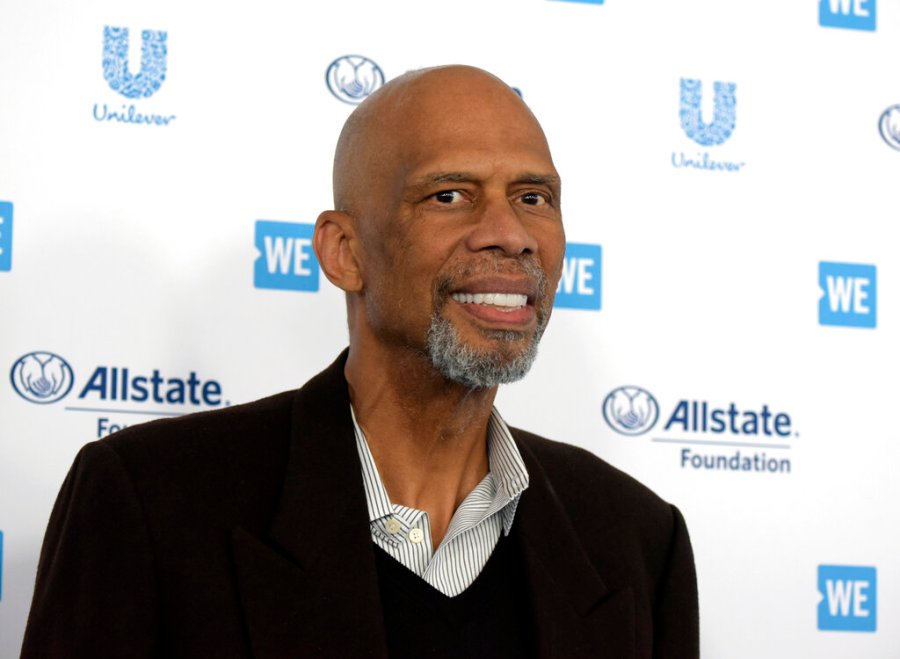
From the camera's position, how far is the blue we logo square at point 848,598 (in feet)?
9.89

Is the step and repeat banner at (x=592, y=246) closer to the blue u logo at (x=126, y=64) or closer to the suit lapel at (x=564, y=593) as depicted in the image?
the blue u logo at (x=126, y=64)

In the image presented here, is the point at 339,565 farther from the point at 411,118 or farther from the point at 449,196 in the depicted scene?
the point at 411,118

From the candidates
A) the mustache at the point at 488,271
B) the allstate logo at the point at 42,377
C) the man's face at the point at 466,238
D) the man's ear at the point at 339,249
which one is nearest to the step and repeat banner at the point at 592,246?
the allstate logo at the point at 42,377

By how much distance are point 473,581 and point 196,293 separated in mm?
1091

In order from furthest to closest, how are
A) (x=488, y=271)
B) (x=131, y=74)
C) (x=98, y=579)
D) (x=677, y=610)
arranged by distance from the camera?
(x=131, y=74), (x=677, y=610), (x=488, y=271), (x=98, y=579)

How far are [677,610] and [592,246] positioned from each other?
1075 mm

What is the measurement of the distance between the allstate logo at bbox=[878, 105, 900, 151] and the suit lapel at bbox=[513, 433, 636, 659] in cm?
160

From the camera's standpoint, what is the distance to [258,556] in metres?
1.84

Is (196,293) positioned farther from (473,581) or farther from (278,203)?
(473,581)

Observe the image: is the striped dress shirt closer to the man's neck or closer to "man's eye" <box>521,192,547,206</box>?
the man's neck

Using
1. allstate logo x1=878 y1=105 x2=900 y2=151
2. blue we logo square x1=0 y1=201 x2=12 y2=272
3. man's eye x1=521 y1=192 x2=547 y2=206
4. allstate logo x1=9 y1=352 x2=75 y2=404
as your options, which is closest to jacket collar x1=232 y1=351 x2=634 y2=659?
man's eye x1=521 y1=192 x2=547 y2=206

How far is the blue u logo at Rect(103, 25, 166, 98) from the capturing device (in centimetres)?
280

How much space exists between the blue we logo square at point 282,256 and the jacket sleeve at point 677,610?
1057 millimetres

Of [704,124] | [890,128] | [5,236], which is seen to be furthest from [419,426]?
[890,128]
